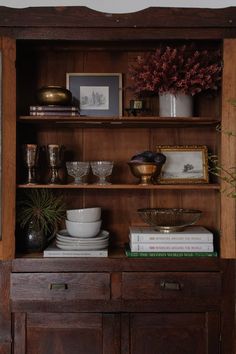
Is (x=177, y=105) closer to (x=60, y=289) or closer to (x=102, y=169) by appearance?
(x=102, y=169)

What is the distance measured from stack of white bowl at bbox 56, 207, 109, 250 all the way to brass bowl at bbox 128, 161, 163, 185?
0.28 meters

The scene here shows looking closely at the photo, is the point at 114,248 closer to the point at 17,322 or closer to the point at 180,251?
the point at 180,251

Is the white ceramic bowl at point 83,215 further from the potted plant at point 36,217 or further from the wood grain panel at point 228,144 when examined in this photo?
the wood grain panel at point 228,144

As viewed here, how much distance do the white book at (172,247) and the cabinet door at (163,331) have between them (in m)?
0.30

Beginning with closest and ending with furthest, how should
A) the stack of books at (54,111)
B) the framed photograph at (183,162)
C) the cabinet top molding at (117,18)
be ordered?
the cabinet top molding at (117,18)
the stack of books at (54,111)
the framed photograph at (183,162)

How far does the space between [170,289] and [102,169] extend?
2.23 feet

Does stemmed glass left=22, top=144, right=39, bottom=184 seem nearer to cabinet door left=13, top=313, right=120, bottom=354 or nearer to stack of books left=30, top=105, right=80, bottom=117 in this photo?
stack of books left=30, top=105, right=80, bottom=117

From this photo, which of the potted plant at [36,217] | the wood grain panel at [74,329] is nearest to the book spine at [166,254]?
the wood grain panel at [74,329]

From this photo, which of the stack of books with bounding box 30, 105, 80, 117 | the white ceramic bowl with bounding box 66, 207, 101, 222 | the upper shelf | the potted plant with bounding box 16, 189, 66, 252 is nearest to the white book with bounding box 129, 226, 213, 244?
the white ceramic bowl with bounding box 66, 207, 101, 222

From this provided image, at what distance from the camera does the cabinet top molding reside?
1.94m

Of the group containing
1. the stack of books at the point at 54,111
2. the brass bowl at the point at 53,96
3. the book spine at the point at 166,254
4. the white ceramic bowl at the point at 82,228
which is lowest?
the book spine at the point at 166,254

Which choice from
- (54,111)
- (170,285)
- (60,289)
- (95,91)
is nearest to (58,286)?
(60,289)

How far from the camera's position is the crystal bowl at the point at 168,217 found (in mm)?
2135

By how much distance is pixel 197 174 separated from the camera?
7.35 feet
